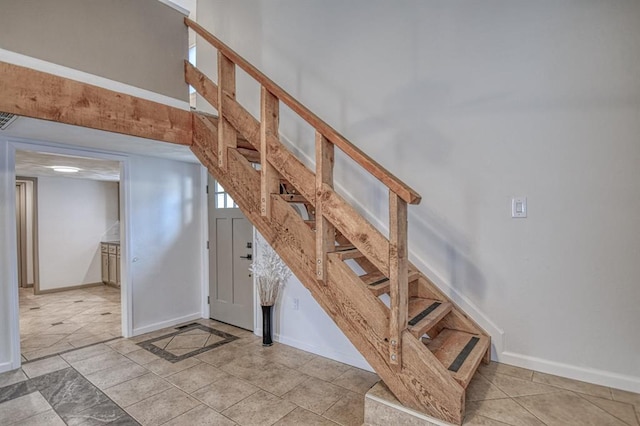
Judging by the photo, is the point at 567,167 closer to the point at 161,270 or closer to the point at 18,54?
the point at 18,54

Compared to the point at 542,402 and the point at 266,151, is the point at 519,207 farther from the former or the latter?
the point at 266,151

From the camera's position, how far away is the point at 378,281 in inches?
91.7

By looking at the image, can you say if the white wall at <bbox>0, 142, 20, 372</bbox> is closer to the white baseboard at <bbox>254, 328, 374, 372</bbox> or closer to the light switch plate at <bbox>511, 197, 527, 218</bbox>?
the white baseboard at <bbox>254, 328, 374, 372</bbox>

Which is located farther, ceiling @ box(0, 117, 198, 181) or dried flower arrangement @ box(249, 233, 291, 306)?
dried flower arrangement @ box(249, 233, 291, 306)

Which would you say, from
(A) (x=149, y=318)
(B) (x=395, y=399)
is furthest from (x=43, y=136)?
(B) (x=395, y=399)

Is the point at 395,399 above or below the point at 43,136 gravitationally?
below

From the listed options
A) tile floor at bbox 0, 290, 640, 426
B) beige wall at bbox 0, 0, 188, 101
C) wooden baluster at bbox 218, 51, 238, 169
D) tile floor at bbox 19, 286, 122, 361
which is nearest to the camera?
tile floor at bbox 0, 290, 640, 426

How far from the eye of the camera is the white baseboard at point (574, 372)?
6.48 feet

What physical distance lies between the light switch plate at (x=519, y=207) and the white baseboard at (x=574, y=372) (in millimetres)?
963

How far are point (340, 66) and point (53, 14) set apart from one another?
220 centimetres

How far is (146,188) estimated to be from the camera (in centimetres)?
419

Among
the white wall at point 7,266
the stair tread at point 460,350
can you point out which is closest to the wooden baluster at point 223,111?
the stair tread at point 460,350

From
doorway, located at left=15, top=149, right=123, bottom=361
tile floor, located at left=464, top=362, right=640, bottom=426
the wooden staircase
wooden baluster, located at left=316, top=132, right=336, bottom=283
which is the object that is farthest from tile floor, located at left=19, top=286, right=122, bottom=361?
tile floor, located at left=464, top=362, right=640, bottom=426

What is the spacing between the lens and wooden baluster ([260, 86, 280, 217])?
228 centimetres
